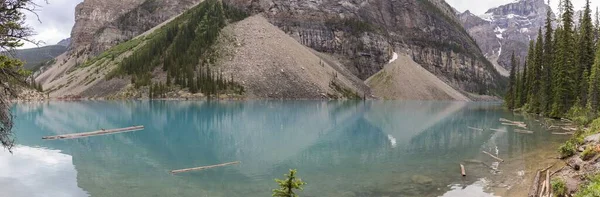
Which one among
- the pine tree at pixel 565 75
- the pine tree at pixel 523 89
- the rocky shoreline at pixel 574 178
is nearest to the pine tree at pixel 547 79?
the pine tree at pixel 565 75

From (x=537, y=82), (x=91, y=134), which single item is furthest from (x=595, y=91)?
(x=91, y=134)

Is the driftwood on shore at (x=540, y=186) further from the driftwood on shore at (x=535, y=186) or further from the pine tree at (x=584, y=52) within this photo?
the pine tree at (x=584, y=52)

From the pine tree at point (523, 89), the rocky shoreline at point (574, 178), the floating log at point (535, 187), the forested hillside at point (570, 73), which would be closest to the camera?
the rocky shoreline at point (574, 178)

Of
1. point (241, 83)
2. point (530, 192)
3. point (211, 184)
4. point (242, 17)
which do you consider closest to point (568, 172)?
point (530, 192)

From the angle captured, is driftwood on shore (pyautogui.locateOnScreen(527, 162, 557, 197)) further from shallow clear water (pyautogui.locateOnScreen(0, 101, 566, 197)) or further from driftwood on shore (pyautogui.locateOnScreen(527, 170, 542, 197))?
shallow clear water (pyautogui.locateOnScreen(0, 101, 566, 197))

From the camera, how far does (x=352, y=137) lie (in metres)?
46.2

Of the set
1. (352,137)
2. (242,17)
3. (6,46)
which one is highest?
(242,17)

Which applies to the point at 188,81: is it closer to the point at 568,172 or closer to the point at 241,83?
the point at 241,83

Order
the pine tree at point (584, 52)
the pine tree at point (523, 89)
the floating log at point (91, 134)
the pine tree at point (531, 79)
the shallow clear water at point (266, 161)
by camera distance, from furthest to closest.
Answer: the pine tree at point (523, 89), the pine tree at point (531, 79), the pine tree at point (584, 52), the floating log at point (91, 134), the shallow clear water at point (266, 161)

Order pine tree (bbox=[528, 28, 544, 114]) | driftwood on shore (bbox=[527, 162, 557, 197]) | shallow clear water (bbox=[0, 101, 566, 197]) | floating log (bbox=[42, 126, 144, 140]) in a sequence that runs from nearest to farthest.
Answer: driftwood on shore (bbox=[527, 162, 557, 197]) → shallow clear water (bbox=[0, 101, 566, 197]) → floating log (bbox=[42, 126, 144, 140]) → pine tree (bbox=[528, 28, 544, 114])

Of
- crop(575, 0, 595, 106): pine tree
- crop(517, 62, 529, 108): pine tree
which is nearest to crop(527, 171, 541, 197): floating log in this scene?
crop(575, 0, 595, 106): pine tree

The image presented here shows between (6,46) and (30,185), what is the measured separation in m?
9.83

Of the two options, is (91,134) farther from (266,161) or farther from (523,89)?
(523,89)

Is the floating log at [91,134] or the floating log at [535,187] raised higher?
the floating log at [91,134]
